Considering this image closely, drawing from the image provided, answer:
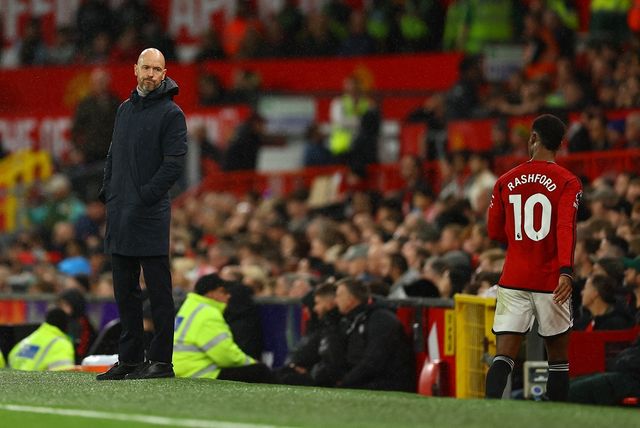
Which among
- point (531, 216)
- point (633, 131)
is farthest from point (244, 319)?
point (531, 216)

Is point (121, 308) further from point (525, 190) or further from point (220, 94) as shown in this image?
point (220, 94)

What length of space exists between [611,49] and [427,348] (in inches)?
299

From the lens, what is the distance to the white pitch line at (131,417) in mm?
7741

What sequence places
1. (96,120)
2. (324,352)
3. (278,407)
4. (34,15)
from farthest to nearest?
(34,15)
(96,120)
(324,352)
(278,407)

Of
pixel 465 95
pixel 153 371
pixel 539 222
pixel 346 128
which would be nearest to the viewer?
pixel 539 222

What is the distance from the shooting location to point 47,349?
14070 mm

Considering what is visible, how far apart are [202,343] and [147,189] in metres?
2.73

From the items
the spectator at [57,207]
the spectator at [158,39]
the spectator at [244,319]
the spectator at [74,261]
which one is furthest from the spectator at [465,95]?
the spectator at [158,39]

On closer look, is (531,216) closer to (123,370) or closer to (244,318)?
(123,370)

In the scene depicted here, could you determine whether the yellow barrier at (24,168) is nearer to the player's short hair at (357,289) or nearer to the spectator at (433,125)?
the spectator at (433,125)

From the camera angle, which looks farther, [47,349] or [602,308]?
[47,349]

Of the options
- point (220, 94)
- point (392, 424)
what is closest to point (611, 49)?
point (220, 94)

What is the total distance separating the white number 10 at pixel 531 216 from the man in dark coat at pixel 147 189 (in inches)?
82.2

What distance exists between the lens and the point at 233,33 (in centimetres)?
2656
